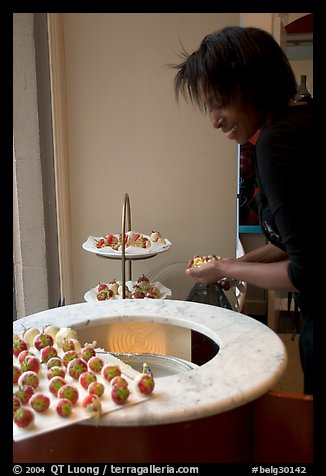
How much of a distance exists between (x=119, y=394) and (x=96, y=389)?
58mm

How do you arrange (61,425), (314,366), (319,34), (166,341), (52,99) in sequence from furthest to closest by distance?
1. (52,99)
2. (166,341)
3. (314,366)
4. (319,34)
5. (61,425)

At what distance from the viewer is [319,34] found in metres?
1.09

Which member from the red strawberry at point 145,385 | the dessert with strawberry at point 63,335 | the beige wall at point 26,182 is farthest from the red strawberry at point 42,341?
the beige wall at point 26,182

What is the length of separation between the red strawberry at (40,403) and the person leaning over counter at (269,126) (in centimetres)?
55

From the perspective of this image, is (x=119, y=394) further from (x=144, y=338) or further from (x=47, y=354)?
(x=144, y=338)

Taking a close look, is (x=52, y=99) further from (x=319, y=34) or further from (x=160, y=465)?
(x=160, y=465)

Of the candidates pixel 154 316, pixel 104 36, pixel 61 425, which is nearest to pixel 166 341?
pixel 154 316

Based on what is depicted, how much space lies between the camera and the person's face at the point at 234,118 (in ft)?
3.96

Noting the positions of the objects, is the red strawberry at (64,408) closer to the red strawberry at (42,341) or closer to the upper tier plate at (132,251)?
the red strawberry at (42,341)

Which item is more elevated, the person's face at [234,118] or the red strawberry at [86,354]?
the person's face at [234,118]

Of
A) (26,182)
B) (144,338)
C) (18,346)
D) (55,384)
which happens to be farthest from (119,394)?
(26,182)

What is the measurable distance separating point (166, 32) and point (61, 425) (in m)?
2.83

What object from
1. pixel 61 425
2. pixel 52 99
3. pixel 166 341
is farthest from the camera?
pixel 52 99

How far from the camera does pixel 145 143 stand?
3365 mm
